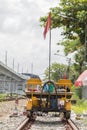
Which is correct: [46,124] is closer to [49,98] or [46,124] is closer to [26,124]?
[26,124]

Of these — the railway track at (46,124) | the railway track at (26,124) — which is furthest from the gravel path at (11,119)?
the railway track at (46,124)

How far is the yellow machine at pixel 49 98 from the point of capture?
25.6m

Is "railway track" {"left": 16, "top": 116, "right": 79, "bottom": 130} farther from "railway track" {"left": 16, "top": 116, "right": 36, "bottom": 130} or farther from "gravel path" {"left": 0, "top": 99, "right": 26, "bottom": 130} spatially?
"gravel path" {"left": 0, "top": 99, "right": 26, "bottom": 130}

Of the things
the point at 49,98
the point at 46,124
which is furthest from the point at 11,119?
the point at 46,124

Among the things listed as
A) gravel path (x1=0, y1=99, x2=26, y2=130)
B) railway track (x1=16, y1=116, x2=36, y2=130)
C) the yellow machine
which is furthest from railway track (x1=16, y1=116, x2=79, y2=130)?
the yellow machine

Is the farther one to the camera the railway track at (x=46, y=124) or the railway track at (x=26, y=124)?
the railway track at (x=46, y=124)

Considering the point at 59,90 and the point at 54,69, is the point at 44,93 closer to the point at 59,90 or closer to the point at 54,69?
the point at 59,90

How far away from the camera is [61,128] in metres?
22.1

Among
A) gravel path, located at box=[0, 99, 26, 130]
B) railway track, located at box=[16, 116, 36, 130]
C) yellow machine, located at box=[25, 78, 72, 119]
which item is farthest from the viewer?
yellow machine, located at box=[25, 78, 72, 119]

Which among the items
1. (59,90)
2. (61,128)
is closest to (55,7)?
(59,90)

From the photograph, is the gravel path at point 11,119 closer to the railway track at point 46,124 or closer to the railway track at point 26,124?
the railway track at point 26,124

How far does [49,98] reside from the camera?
84.3ft

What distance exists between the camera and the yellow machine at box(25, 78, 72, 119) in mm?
25625

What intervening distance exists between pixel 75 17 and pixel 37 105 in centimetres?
3198
